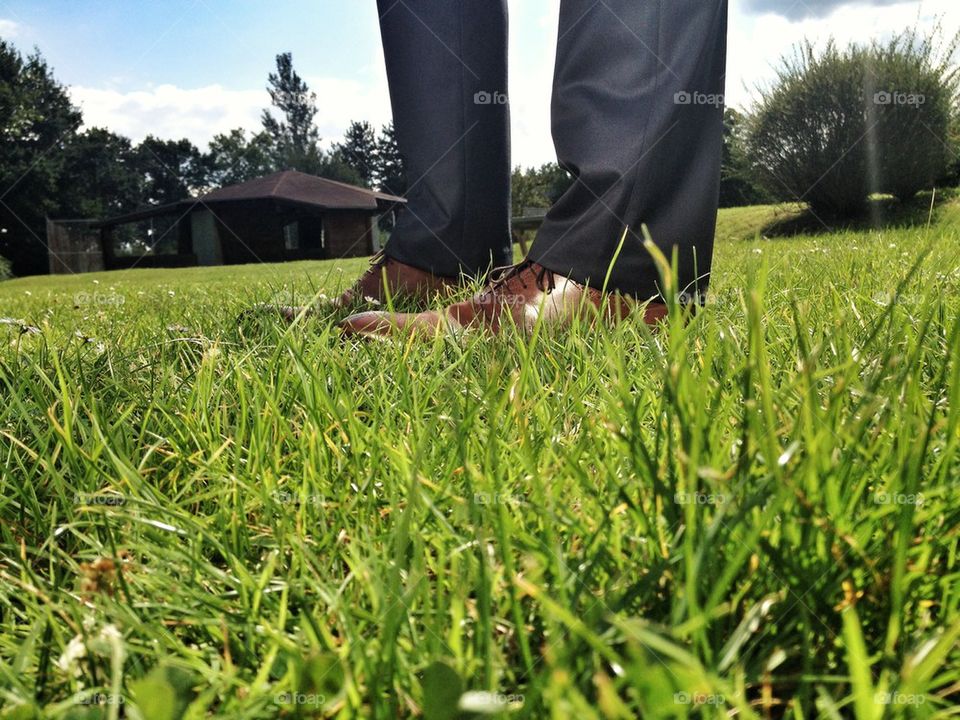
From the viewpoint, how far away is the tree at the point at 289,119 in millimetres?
57344

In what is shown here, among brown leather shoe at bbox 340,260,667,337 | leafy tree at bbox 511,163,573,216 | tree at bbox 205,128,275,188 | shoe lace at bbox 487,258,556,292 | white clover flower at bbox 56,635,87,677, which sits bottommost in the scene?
white clover flower at bbox 56,635,87,677

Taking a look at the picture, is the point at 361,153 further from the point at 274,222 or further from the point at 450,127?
the point at 450,127

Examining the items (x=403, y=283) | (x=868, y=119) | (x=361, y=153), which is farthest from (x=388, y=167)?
(x=403, y=283)

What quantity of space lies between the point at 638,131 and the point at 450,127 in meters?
0.97

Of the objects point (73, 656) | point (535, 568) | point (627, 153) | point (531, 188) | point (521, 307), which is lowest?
point (73, 656)

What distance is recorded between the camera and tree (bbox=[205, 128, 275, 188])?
60.8 meters

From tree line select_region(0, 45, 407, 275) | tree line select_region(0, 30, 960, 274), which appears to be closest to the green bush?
tree line select_region(0, 30, 960, 274)

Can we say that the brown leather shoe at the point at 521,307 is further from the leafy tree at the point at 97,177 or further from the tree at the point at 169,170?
the tree at the point at 169,170

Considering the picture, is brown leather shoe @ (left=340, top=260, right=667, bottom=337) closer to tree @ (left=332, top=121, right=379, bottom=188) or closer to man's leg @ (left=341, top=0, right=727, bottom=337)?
man's leg @ (left=341, top=0, right=727, bottom=337)

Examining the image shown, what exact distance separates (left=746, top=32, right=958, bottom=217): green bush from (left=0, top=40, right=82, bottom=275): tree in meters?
35.5

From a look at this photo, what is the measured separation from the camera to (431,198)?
9.17ft

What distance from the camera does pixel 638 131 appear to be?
1.92 meters

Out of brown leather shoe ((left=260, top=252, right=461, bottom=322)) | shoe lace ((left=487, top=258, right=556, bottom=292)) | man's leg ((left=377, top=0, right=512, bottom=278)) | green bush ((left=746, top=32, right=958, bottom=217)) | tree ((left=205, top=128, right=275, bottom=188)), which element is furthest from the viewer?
tree ((left=205, top=128, right=275, bottom=188))

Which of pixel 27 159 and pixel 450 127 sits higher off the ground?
pixel 27 159
